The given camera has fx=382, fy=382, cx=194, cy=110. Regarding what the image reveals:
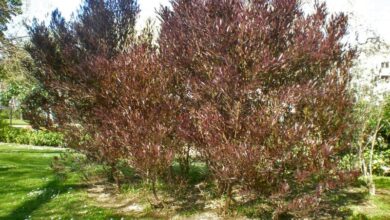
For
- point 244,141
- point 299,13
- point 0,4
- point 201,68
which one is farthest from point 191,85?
point 0,4

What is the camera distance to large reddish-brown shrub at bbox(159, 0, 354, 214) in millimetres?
6898

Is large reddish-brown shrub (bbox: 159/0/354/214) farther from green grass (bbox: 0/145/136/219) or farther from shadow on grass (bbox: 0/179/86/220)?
shadow on grass (bbox: 0/179/86/220)

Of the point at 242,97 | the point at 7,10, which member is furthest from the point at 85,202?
the point at 7,10

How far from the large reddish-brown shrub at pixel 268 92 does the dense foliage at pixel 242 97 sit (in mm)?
20

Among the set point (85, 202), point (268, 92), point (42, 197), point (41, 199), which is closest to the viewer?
point (268, 92)

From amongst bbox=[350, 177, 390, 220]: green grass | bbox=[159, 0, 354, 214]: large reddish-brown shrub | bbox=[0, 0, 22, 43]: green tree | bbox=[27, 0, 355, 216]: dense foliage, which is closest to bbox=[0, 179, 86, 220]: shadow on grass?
bbox=[27, 0, 355, 216]: dense foliage

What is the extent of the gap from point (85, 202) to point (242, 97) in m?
5.37

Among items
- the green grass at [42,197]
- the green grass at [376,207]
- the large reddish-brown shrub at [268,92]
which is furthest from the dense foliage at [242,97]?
the green grass at [42,197]

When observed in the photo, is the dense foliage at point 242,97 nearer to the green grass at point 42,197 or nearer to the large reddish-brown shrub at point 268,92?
the large reddish-brown shrub at point 268,92

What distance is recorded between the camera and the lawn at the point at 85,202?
8617 mm

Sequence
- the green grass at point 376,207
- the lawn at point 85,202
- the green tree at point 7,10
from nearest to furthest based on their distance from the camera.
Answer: the green grass at point 376,207, the lawn at point 85,202, the green tree at point 7,10

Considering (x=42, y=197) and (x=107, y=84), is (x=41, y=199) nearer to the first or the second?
(x=42, y=197)

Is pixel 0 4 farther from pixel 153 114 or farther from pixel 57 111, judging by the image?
pixel 153 114

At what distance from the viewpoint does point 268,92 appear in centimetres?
748
